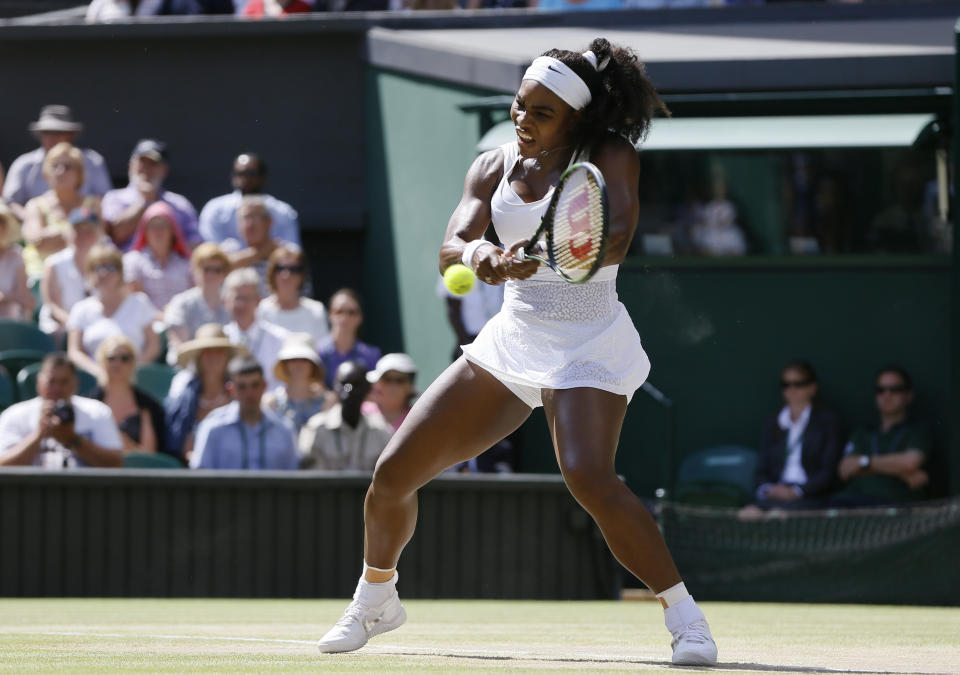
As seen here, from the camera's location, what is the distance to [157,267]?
11.5 m

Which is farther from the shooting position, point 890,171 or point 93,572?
point 890,171

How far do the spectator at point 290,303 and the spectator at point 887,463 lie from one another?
340 centimetres

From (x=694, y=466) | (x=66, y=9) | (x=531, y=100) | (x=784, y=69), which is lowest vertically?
(x=694, y=466)

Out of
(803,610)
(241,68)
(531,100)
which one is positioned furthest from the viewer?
(241,68)

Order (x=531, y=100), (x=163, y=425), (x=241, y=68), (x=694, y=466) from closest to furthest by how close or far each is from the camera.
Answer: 1. (x=531, y=100)
2. (x=163, y=425)
3. (x=694, y=466)
4. (x=241, y=68)

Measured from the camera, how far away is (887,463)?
1006 centimetres

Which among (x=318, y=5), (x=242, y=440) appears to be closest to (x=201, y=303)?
(x=242, y=440)

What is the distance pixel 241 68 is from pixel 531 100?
9.35 metres

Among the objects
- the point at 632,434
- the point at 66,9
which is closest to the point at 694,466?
the point at 632,434

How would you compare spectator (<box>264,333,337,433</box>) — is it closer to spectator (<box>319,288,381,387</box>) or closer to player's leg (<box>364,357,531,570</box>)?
spectator (<box>319,288,381,387</box>)

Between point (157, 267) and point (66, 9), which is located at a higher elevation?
point (66, 9)

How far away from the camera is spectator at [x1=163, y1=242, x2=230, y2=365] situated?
10891 mm

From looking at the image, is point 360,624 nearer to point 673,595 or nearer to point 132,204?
point 673,595

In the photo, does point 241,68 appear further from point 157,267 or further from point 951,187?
point 951,187
